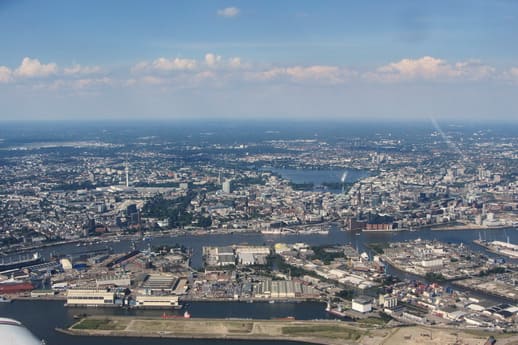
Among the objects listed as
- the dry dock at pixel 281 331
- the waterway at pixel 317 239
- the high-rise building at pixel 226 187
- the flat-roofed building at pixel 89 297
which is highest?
the high-rise building at pixel 226 187

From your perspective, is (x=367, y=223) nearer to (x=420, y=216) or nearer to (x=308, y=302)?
(x=420, y=216)

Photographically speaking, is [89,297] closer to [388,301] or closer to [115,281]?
[115,281]

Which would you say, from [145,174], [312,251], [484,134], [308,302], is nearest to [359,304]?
[308,302]

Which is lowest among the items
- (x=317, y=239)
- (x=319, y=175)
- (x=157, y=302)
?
(x=317, y=239)

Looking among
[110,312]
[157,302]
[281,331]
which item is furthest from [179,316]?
[281,331]

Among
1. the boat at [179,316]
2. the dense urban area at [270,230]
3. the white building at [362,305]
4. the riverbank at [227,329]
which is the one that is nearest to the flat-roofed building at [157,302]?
the dense urban area at [270,230]

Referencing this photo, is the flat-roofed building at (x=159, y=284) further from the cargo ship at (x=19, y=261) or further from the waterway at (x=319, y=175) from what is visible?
the waterway at (x=319, y=175)
